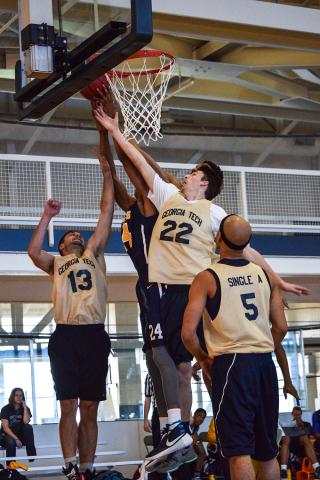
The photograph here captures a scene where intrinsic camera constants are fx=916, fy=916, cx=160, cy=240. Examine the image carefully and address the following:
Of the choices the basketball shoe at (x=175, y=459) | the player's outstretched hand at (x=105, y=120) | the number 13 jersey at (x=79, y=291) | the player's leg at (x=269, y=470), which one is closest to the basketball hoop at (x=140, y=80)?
the player's outstretched hand at (x=105, y=120)

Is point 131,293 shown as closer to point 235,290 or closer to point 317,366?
point 317,366

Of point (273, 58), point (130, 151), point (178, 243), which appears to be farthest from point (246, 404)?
point (273, 58)

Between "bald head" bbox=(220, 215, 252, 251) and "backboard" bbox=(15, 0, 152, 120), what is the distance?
1268mm

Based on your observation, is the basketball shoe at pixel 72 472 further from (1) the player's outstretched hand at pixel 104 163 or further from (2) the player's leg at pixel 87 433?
(1) the player's outstretched hand at pixel 104 163

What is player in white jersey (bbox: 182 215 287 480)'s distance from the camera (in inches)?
220

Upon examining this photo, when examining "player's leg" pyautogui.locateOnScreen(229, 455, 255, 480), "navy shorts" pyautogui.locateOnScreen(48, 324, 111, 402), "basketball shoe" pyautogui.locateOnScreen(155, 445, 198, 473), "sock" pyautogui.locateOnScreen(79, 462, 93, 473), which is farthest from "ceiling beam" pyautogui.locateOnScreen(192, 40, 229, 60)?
"player's leg" pyautogui.locateOnScreen(229, 455, 255, 480)

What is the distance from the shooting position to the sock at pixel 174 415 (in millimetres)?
6043

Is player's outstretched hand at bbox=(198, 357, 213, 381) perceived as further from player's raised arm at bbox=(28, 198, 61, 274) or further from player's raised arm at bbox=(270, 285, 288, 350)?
player's raised arm at bbox=(28, 198, 61, 274)

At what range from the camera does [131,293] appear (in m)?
16.1

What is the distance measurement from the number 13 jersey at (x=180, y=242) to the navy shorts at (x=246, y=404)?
2.96 feet

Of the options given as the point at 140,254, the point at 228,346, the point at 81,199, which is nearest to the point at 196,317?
the point at 228,346

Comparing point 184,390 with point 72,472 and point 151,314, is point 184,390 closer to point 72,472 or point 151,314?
point 151,314

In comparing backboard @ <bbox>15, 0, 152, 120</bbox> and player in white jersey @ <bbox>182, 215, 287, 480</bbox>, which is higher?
backboard @ <bbox>15, 0, 152, 120</bbox>

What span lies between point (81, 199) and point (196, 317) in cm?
882
